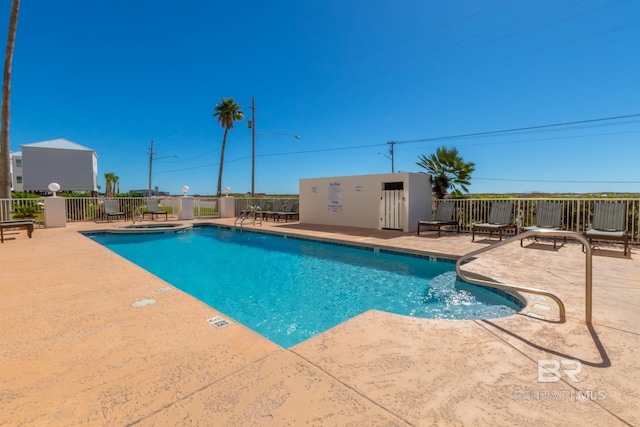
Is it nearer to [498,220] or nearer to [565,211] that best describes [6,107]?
[498,220]

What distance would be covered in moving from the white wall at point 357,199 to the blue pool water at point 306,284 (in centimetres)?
278

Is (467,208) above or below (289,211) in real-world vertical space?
above

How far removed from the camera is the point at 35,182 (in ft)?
97.0

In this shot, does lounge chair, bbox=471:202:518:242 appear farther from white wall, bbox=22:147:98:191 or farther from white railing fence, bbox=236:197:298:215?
white wall, bbox=22:147:98:191

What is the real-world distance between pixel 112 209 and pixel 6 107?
4.61m

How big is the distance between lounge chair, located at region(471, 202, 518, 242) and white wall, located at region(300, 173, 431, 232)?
2.24m

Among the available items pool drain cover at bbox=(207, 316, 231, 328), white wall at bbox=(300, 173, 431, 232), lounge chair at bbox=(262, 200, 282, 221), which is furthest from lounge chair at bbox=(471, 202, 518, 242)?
lounge chair at bbox=(262, 200, 282, 221)

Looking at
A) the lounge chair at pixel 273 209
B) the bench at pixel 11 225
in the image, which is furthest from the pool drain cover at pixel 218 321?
the lounge chair at pixel 273 209

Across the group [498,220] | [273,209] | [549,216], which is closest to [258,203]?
[273,209]

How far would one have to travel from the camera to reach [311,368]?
1.88 metres

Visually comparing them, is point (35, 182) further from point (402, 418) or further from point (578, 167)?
point (578, 167)

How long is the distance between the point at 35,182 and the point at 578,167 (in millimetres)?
49984

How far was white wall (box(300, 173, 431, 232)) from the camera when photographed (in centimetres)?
950

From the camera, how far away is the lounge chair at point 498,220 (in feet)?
24.3
